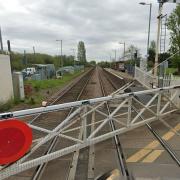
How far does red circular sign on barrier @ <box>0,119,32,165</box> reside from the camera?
391 centimetres

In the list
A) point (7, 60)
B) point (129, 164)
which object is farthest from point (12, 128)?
point (7, 60)

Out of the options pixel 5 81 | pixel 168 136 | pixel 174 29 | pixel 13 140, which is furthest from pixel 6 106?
pixel 174 29

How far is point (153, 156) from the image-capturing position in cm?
567

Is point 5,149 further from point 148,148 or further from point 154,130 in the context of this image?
point 154,130

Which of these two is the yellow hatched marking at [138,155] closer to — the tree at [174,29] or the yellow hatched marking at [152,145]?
the yellow hatched marking at [152,145]

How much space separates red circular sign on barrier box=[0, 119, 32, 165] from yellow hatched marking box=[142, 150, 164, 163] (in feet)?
9.02

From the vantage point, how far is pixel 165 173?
4.83m

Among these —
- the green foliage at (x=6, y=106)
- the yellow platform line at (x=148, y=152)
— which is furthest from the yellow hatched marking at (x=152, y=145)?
the green foliage at (x=6, y=106)

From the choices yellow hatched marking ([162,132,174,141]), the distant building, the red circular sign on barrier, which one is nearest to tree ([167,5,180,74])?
the distant building

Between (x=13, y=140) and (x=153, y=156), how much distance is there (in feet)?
11.0

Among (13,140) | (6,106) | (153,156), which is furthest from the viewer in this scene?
(6,106)

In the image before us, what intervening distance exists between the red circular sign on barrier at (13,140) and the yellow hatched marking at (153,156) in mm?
2749

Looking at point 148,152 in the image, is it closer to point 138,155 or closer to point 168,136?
point 138,155

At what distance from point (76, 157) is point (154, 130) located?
324 centimetres
